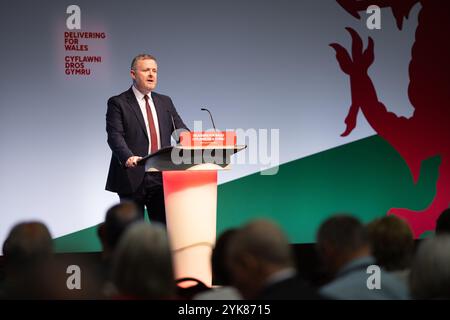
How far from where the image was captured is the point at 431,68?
775cm

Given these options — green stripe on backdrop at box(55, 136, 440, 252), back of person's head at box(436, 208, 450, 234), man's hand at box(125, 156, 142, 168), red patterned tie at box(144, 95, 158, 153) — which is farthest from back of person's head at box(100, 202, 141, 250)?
green stripe on backdrop at box(55, 136, 440, 252)

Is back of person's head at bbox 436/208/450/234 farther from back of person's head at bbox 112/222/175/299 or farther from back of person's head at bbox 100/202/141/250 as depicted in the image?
back of person's head at bbox 112/222/175/299

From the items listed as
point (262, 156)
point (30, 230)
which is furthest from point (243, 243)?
point (262, 156)

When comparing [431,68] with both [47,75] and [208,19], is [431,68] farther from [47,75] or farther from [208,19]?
[47,75]

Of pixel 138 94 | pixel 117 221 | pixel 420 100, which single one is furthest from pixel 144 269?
pixel 420 100

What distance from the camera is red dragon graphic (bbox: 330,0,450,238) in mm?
7586

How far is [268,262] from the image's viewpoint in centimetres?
215

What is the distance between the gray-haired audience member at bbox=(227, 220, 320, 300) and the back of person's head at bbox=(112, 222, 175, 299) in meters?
0.23

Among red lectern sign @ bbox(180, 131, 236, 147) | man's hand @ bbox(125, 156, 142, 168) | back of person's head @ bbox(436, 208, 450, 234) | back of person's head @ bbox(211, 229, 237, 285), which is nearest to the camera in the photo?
back of person's head @ bbox(211, 229, 237, 285)

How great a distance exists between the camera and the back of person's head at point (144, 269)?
207 centimetres

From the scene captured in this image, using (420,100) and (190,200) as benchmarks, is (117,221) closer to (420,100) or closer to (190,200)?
(190,200)

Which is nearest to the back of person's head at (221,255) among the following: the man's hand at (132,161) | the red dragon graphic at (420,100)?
the man's hand at (132,161)

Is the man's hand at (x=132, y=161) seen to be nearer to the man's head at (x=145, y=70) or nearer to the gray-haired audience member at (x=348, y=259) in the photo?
the man's head at (x=145, y=70)

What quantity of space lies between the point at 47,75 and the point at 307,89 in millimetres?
2659
